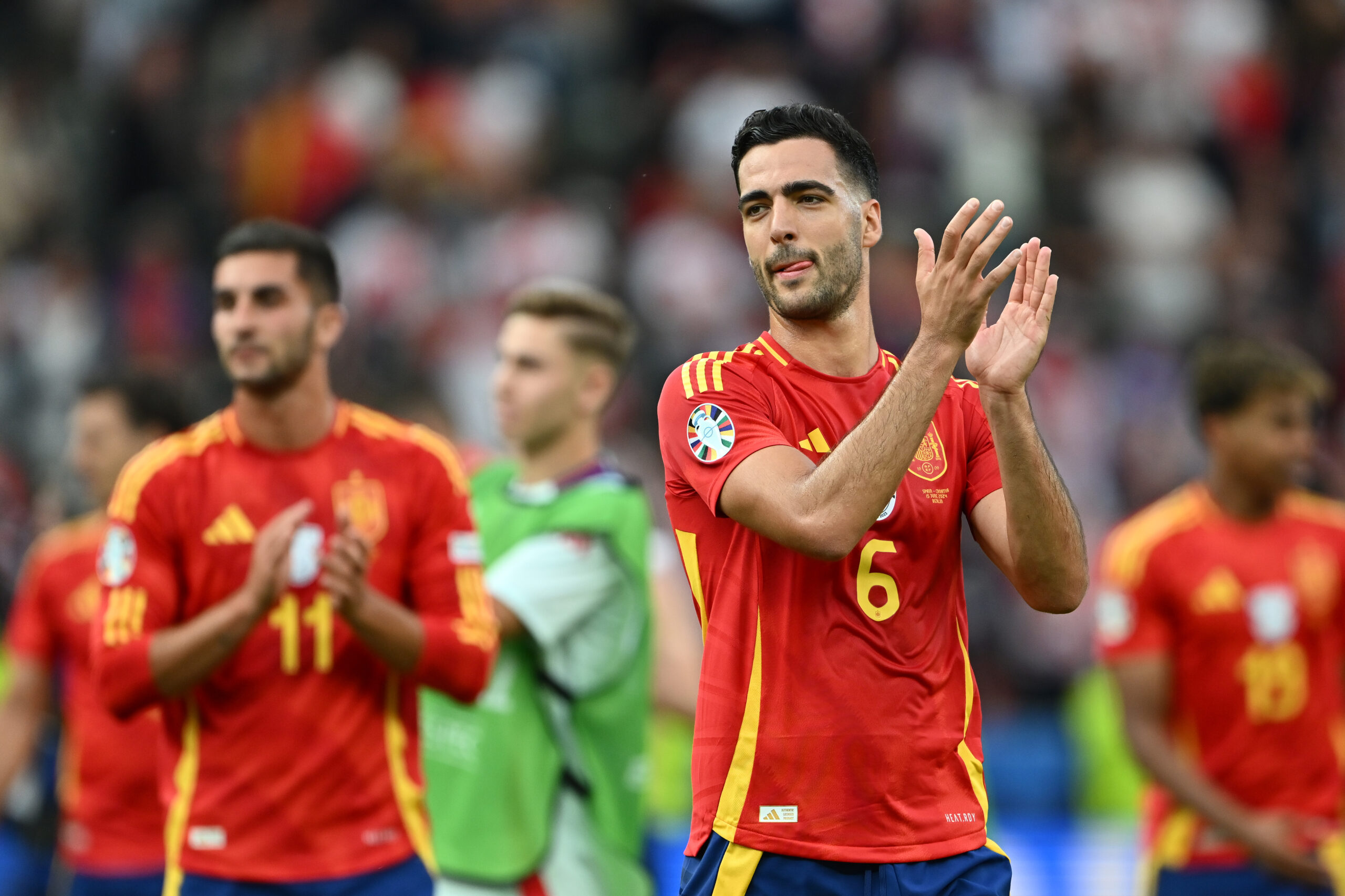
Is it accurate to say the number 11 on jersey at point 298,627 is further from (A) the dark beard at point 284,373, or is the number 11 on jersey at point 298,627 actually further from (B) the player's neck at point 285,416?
(A) the dark beard at point 284,373

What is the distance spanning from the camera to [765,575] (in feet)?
14.1

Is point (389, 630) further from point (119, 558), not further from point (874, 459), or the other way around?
point (874, 459)

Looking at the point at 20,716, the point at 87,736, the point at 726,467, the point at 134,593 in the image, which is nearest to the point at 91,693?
the point at 87,736

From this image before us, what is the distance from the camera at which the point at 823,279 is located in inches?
171

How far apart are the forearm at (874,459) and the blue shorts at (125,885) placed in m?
4.61

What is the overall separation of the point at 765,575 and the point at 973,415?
0.73m

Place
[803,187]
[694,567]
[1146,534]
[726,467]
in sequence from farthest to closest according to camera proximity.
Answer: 1. [1146,534]
2. [694,567]
3. [803,187]
4. [726,467]

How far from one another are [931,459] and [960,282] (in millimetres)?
588

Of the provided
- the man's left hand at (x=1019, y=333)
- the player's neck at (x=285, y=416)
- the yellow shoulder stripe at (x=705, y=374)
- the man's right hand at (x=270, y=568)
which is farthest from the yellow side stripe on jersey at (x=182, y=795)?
the man's left hand at (x=1019, y=333)

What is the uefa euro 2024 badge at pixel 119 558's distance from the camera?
5594mm

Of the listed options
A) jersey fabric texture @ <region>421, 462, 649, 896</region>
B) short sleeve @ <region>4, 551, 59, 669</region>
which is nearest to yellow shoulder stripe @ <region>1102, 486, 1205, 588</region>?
jersey fabric texture @ <region>421, 462, 649, 896</region>

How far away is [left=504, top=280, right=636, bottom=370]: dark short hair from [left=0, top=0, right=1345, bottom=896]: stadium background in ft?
21.2

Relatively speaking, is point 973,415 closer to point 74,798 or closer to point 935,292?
point 935,292

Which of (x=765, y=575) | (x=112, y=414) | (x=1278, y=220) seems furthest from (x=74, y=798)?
(x=1278, y=220)
